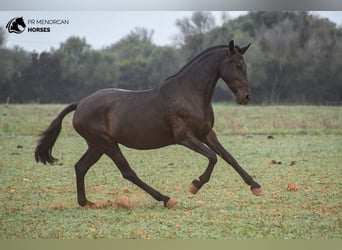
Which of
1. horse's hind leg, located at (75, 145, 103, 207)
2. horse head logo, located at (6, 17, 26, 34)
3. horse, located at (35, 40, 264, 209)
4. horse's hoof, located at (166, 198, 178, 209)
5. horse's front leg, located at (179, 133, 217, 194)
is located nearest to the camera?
horse's front leg, located at (179, 133, 217, 194)

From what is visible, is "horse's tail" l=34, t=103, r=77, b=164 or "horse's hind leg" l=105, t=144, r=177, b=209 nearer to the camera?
"horse's hind leg" l=105, t=144, r=177, b=209

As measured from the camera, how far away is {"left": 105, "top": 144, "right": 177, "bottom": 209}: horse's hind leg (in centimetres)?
567

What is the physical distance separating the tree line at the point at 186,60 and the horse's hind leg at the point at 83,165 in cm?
67

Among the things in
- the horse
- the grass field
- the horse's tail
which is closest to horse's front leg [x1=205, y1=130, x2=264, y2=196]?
the horse

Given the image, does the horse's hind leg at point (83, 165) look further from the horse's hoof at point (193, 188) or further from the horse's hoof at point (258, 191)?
the horse's hoof at point (258, 191)

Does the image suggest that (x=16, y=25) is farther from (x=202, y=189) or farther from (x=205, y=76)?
(x=202, y=189)

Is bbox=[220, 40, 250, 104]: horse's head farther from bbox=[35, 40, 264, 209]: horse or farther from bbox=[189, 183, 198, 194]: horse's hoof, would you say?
bbox=[189, 183, 198, 194]: horse's hoof

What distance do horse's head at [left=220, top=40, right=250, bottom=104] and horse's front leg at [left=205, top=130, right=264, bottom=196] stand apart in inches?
17.7

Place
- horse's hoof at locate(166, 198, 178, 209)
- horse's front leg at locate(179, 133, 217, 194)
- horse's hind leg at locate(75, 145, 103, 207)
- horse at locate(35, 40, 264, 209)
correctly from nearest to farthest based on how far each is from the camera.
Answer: horse's front leg at locate(179, 133, 217, 194) < horse at locate(35, 40, 264, 209) < horse's hoof at locate(166, 198, 178, 209) < horse's hind leg at locate(75, 145, 103, 207)

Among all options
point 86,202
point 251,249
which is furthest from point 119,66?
point 251,249

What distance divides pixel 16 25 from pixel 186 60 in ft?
5.93

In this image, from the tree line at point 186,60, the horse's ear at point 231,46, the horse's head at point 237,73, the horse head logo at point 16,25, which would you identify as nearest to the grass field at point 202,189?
the tree line at point 186,60

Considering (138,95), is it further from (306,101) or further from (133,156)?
(306,101)

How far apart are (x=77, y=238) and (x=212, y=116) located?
1747 millimetres
